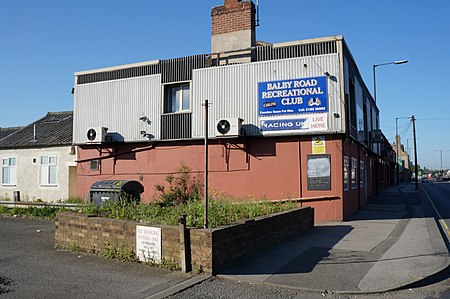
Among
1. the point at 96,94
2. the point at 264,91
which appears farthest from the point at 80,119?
the point at 264,91

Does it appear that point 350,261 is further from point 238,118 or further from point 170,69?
point 170,69

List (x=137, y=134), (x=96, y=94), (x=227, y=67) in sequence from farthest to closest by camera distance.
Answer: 1. (x=96, y=94)
2. (x=137, y=134)
3. (x=227, y=67)

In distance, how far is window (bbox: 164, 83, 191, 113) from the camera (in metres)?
17.3

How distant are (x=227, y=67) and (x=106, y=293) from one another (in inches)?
459

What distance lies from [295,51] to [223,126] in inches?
154

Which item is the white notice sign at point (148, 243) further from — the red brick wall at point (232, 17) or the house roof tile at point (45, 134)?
the house roof tile at point (45, 134)

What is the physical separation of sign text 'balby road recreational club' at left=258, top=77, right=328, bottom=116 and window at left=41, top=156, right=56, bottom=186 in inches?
492

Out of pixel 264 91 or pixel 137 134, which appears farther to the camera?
pixel 137 134

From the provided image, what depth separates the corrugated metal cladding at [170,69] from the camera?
16.9 meters

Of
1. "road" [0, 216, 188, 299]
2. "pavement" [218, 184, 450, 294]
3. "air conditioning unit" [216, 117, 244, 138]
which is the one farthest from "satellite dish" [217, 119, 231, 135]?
"road" [0, 216, 188, 299]

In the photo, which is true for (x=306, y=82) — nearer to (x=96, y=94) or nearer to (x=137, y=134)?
(x=137, y=134)

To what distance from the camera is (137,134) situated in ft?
58.8

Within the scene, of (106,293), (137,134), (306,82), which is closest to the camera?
(106,293)

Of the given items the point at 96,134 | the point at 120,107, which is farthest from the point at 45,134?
the point at 120,107
